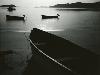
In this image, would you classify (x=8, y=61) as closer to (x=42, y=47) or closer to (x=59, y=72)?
(x=42, y=47)

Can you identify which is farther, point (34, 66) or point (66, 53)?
point (34, 66)

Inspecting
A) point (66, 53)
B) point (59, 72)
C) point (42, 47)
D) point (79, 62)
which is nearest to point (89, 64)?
point (79, 62)

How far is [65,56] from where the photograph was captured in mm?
13445

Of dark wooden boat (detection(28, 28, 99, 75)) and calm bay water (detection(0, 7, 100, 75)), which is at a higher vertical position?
dark wooden boat (detection(28, 28, 99, 75))

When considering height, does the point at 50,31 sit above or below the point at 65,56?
below

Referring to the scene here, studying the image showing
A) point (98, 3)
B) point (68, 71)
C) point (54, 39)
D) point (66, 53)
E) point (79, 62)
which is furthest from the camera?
point (98, 3)

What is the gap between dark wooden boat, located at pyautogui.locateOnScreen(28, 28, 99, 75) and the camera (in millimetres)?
10170

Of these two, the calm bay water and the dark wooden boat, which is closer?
the dark wooden boat

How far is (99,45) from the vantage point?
26391 millimetres

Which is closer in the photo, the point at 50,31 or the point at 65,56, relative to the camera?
the point at 65,56

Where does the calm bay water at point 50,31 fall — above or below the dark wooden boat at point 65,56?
below

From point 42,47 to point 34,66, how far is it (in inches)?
66.8

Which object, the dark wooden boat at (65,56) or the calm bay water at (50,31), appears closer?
the dark wooden boat at (65,56)

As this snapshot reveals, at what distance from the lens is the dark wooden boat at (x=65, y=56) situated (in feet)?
33.4
